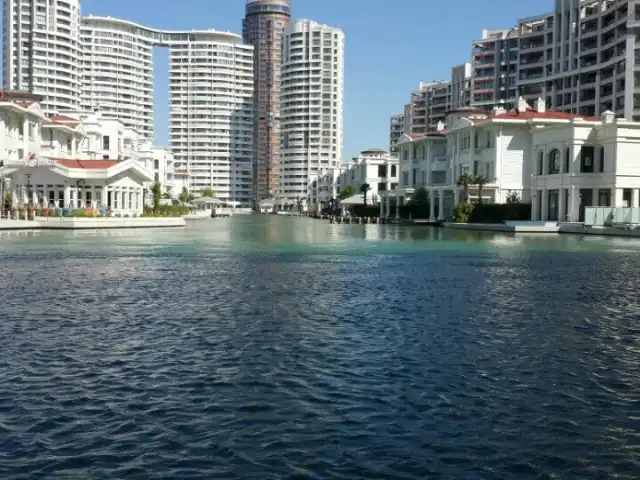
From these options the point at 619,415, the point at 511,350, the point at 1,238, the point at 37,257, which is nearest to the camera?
the point at 619,415

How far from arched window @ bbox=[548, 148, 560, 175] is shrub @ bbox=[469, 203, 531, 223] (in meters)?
5.12

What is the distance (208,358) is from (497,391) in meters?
5.29

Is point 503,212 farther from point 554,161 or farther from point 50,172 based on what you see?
point 50,172

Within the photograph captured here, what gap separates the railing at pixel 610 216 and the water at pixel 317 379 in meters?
37.0

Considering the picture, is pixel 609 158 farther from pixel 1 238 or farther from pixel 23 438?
pixel 23 438

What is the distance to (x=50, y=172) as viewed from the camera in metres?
78.4

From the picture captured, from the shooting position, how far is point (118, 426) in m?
10.4

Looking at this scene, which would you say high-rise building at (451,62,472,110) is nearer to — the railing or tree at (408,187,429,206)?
tree at (408,187,429,206)

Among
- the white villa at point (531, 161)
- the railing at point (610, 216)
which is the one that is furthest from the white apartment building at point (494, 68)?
the railing at point (610, 216)

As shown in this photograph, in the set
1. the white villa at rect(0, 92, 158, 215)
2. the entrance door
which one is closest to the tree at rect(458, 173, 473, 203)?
the entrance door

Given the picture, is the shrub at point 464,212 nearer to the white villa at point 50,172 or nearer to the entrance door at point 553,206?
the entrance door at point 553,206

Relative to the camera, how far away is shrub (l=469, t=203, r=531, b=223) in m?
78.4

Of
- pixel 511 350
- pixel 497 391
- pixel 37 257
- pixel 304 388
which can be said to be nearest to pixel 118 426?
pixel 304 388

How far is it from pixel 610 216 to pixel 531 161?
2227 centimetres
